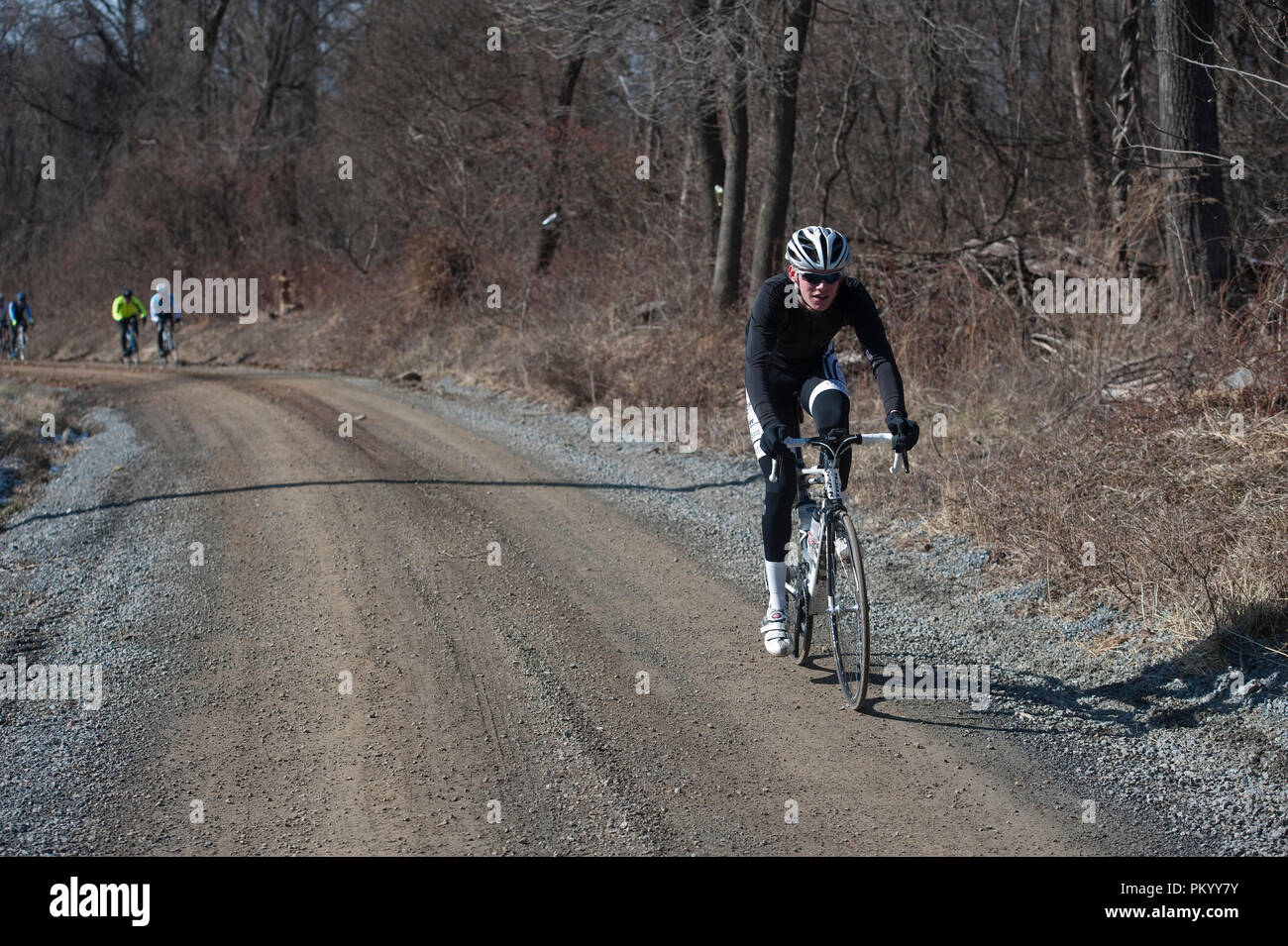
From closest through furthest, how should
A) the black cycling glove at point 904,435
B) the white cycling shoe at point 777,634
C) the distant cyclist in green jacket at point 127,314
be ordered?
the black cycling glove at point 904,435 < the white cycling shoe at point 777,634 < the distant cyclist in green jacket at point 127,314

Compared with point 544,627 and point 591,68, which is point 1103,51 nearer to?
point 591,68

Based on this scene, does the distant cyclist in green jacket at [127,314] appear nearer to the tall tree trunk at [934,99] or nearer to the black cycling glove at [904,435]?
the tall tree trunk at [934,99]

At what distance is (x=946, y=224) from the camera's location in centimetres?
1574

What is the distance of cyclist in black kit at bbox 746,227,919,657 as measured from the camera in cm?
536

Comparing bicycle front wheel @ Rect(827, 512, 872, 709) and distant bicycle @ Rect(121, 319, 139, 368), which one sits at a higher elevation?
distant bicycle @ Rect(121, 319, 139, 368)

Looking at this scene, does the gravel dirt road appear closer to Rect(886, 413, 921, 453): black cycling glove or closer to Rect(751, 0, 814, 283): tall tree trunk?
Rect(886, 413, 921, 453): black cycling glove

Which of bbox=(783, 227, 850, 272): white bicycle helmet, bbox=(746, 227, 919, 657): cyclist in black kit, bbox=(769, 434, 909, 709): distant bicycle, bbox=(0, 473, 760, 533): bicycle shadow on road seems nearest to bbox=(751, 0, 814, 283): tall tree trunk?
bbox=(0, 473, 760, 533): bicycle shadow on road

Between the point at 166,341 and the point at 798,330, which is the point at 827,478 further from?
the point at 166,341

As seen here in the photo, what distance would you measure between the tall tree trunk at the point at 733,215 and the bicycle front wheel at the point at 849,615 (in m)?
11.5

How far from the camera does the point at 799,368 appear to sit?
5863 mm

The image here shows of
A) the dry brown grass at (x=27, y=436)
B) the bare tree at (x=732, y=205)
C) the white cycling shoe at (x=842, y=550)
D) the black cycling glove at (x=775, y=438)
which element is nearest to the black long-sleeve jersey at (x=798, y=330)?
the black cycling glove at (x=775, y=438)

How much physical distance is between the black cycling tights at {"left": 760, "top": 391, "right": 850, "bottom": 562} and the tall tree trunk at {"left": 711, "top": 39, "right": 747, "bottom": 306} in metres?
11.1

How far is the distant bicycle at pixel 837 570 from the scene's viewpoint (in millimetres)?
5242

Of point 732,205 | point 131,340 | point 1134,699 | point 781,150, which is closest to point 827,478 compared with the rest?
point 1134,699
